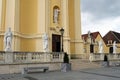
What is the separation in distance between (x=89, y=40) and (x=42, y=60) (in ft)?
59.4

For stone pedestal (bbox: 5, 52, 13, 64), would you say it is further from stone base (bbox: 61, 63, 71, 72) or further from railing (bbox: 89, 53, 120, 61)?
railing (bbox: 89, 53, 120, 61)

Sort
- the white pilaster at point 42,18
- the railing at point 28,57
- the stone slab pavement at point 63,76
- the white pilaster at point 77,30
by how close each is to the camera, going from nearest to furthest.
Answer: the stone slab pavement at point 63,76
the railing at point 28,57
the white pilaster at point 42,18
the white pilaster at point 77,30

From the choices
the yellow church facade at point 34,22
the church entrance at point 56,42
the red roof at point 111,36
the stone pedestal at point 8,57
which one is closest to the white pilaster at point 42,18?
the yellow church facade at point 34,22

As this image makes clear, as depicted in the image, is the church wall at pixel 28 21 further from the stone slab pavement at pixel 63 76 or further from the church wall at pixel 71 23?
the stone slab pavement at pixel 63 76

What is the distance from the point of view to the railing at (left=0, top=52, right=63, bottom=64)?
19.1m

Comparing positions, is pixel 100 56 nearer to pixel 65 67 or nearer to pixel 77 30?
pixel 77 30

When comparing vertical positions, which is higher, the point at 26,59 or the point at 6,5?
the point at 6,5

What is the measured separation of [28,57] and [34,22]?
30.1ft

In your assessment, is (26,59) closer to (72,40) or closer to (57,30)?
(57,30)

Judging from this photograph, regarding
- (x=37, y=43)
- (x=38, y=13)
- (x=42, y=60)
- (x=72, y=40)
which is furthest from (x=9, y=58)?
(x=72, y=40)

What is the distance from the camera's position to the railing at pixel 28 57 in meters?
19.1

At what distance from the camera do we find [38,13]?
1137 inches

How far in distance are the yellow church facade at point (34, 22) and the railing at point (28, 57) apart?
5110mm

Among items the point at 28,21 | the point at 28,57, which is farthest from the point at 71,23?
the point at 28,57
